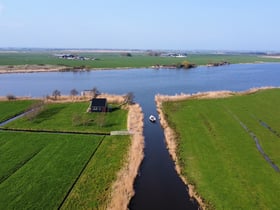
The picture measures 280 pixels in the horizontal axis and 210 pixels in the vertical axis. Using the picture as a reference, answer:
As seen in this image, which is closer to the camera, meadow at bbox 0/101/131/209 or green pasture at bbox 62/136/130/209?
green pasture at bbox 62/136/130/209

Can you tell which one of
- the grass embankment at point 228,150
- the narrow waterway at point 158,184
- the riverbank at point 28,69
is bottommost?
the riverbank at point 28,69

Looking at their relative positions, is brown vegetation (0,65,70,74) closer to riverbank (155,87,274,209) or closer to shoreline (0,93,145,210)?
riverbank (155,87,274,209)

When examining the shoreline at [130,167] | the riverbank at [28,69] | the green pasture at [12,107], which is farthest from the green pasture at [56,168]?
the riverbank at [28,69]

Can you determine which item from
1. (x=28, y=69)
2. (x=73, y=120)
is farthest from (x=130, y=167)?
(x=28, y=69)

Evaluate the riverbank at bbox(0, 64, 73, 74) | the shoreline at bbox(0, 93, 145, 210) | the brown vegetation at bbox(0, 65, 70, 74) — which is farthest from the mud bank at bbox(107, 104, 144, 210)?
the brown vegetation at bbox(0, 65, 70, 74)

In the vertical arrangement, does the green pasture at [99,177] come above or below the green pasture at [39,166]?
below

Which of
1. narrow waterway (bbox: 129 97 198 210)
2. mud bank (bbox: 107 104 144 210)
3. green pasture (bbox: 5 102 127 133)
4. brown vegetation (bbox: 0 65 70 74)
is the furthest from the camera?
brown vegetation (bbox: 0 65 70 74)

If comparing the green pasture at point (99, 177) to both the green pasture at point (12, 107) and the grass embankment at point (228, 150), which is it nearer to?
the grass embankment at point (228, 150)

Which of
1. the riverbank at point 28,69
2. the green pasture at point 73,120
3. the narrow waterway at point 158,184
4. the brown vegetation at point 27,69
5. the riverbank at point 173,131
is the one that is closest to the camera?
the narrow waterway at point 158,184
